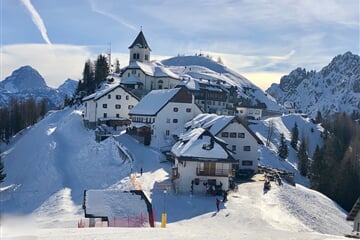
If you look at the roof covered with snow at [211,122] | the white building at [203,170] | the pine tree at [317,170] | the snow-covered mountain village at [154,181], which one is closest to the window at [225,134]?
the snow-covered mountain village at [154,181]

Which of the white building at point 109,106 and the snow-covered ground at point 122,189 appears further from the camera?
the white building at point 109,106

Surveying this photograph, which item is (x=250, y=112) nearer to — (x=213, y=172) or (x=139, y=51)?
(x=139, y=51)

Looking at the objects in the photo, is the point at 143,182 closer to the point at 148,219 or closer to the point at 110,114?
the point at 148,219

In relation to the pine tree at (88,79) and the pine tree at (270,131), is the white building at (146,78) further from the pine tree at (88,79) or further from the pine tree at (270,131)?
the pine tree at (270,131)

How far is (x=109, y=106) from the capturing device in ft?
218

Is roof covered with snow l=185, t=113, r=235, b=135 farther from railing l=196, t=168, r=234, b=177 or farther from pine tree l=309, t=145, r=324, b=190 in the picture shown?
pine tree l=309, t=145, r=324, b=190

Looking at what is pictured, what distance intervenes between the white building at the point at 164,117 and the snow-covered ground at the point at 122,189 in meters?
2.31

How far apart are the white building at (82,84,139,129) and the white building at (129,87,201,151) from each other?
6.23m

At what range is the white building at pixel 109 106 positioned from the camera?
6556cm

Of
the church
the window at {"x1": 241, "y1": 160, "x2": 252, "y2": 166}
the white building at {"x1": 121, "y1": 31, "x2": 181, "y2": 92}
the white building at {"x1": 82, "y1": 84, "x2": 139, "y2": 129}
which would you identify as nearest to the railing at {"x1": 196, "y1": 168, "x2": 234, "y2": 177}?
the window at {"x1": 241, "y1": 160, "x2": 252, "y2": 166}

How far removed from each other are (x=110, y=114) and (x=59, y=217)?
118ft

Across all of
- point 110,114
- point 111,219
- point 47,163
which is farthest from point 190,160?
point 110,114

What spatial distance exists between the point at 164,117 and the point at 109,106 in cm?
1252

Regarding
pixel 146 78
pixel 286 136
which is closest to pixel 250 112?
pixel 286 136
